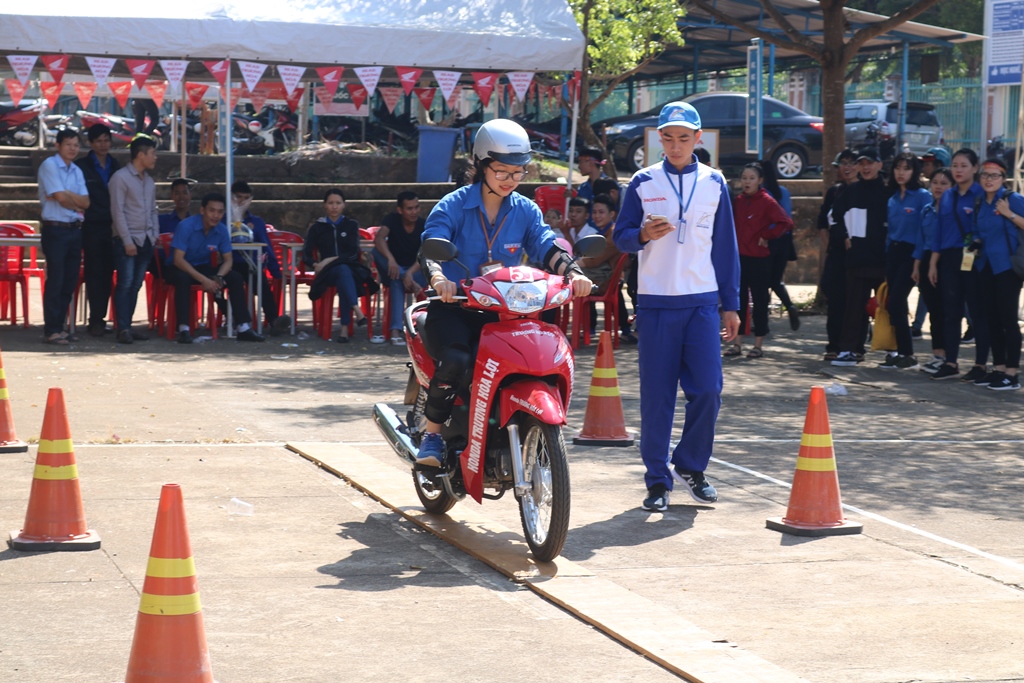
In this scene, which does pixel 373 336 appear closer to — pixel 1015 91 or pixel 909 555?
pixel 909 555

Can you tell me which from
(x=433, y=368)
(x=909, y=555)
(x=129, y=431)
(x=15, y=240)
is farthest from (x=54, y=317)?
(x=909, y=555)

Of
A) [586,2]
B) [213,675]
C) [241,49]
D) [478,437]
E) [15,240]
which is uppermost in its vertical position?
[586,2]

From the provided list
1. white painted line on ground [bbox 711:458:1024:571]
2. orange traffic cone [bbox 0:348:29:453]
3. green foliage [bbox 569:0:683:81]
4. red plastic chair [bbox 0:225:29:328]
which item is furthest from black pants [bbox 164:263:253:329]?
green foliage [bbox 569:0:683:81]

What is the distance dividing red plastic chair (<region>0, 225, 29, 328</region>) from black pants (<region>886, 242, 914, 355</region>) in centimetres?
819

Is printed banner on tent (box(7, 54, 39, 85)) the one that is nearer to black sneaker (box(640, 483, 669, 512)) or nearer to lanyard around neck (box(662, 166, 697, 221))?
lanyard around neck (box(662, 166, 697, 221))

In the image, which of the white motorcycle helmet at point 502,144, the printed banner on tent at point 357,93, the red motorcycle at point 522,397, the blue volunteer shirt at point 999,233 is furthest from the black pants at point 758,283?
the printed banner on tent at point 357,93

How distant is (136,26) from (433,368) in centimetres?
860

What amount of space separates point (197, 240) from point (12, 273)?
1.93 meters

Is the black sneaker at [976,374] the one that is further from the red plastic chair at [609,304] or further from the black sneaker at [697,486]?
the black sneaker at [697,486]

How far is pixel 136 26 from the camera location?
13.4m

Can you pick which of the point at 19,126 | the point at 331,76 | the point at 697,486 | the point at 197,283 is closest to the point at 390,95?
the point at 331,76

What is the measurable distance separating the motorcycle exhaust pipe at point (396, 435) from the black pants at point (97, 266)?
7.09 metres

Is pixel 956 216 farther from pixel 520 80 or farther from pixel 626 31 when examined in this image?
pixel 626 31

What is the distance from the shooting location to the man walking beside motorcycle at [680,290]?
6703mm
